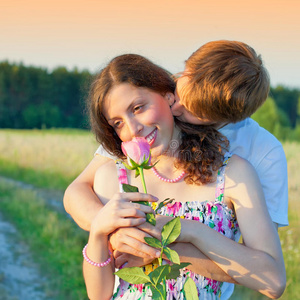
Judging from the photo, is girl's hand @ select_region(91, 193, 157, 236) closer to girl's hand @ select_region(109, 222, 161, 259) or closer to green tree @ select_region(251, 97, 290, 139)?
girl's hand @ select_region(109, 222, 161, 259)

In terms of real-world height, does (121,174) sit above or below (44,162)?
above

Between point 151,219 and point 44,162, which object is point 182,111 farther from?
point 44,162

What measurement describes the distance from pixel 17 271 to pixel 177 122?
187 inches

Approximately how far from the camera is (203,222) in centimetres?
226

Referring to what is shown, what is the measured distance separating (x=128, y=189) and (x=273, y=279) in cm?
86

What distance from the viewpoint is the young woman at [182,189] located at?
2064 mm

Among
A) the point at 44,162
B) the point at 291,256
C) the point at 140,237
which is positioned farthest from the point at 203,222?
the point at 44,162

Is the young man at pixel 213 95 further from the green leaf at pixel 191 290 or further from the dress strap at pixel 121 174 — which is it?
the green leaf at pixel 191 290

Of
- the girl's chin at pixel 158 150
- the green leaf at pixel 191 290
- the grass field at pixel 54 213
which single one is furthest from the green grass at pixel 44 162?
the green leaf at pixel 191 290

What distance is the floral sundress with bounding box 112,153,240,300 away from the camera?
223cm

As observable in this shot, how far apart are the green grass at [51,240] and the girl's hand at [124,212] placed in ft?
13.5

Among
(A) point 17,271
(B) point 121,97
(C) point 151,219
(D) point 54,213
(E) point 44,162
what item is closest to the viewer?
(C) point 151,219

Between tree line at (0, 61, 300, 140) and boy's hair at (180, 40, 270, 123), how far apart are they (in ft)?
72.2

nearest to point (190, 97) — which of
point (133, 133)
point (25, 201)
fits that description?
point (133, 133)
